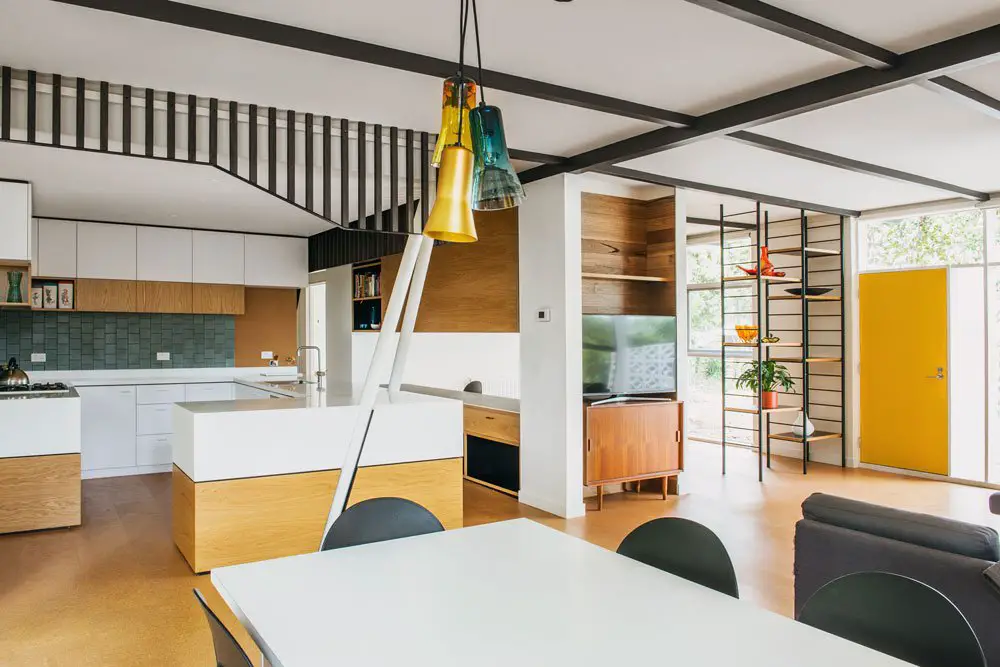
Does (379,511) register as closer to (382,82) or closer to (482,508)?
(382,82)

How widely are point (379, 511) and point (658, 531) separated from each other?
0.89 metres

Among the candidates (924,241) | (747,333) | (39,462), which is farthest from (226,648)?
(924,241)

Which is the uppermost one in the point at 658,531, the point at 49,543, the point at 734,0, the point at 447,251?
the point at 734,0

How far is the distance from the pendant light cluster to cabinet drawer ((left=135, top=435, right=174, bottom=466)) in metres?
5.97

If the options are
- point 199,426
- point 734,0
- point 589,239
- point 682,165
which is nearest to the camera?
point 734,0

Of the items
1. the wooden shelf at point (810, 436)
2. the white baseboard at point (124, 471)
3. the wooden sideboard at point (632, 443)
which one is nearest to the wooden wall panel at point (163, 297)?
the white baseboard at point (124, 471)

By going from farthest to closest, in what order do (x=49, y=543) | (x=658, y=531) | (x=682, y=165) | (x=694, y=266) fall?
1. (x=694, y=266)
2. (x=682, y=165)
3. (x=49, y=543)
4. (x=658, y=531)

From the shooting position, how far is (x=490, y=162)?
173 centimetres

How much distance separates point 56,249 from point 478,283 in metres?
4.05

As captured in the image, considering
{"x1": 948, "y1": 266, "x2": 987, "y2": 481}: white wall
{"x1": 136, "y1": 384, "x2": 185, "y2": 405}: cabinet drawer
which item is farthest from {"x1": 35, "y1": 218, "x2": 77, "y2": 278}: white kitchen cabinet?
{"x1": 948, "y1": 266, "x2": 987, "y2": 481}: white wall

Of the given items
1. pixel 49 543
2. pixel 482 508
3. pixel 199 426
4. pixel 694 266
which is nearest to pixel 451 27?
pixel 199 426

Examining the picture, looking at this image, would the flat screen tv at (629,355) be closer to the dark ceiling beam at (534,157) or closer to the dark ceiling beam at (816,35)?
the dark ceiling beam at (534,157)

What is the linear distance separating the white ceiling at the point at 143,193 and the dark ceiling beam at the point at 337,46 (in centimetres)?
194

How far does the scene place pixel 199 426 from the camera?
3789 mm
